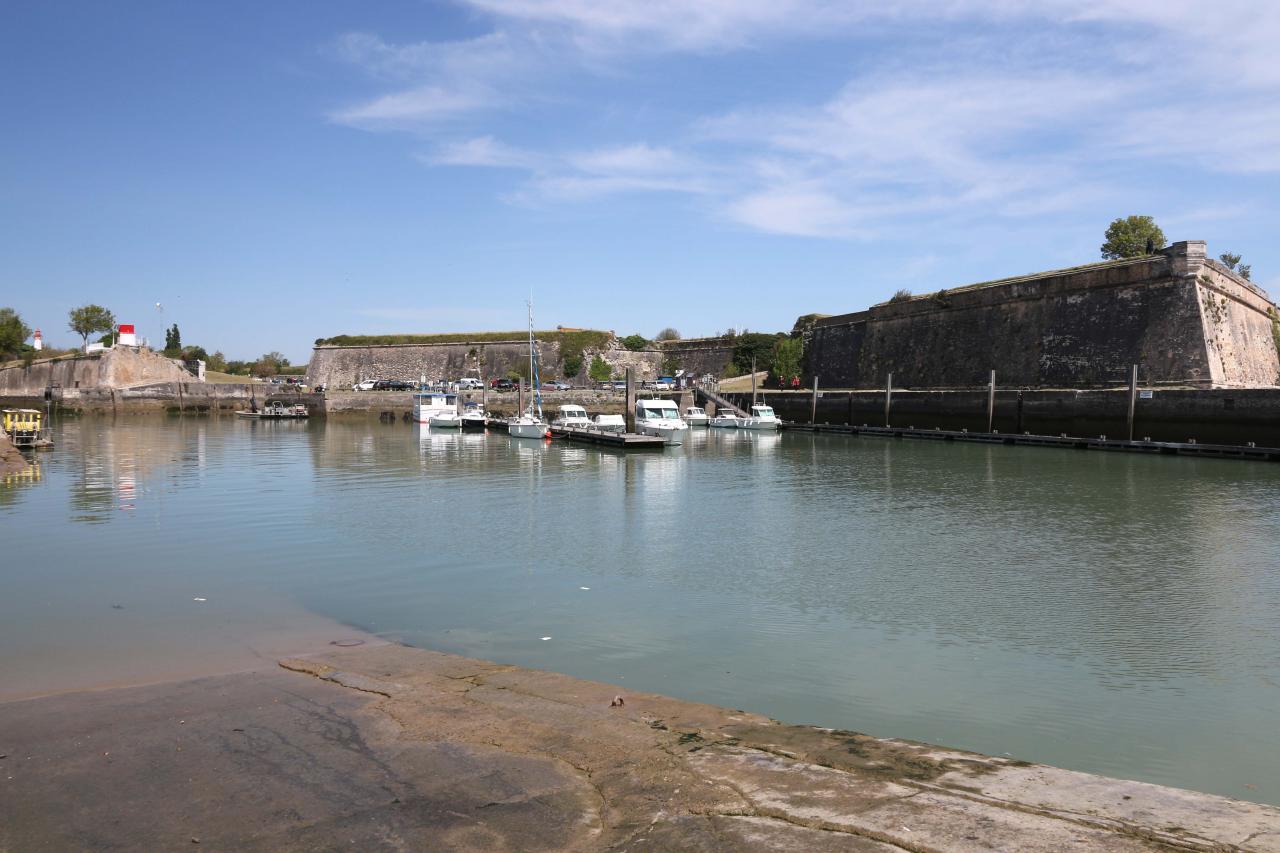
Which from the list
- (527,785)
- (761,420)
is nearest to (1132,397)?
(761,420)

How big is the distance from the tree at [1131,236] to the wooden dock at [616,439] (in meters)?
33.6

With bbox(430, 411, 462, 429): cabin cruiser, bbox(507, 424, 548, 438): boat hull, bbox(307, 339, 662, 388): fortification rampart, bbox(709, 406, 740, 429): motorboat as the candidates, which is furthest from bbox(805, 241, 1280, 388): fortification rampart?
bbox(307, 339, 662, 388): fortification rampart

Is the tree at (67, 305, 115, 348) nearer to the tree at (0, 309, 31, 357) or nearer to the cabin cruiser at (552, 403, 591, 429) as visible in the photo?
the tree at (0, 309, 31, 357)

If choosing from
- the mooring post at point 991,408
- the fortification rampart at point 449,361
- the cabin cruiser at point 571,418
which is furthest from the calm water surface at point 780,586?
the fortification rampart at point 449,361

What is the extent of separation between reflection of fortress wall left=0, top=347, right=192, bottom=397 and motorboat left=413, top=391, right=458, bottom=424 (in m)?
27.4

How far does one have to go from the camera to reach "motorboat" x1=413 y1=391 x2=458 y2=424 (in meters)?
52.2

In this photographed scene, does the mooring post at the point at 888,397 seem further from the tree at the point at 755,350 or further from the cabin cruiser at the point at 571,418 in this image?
the tree at the point at 755,350

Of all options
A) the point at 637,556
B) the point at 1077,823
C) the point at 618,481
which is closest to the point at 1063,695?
the point at 1077,823

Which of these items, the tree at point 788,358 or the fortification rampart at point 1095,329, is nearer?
the fortification rampart at point 1095,329

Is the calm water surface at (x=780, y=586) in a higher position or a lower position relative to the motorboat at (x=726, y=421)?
lower

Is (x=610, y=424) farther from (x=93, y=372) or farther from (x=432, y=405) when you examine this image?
(x=93, y=372)

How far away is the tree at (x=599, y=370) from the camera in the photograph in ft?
241

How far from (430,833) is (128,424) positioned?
5580 cm

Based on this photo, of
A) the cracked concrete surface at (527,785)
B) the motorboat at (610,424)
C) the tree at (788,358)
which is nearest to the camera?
the cracked concrete surface at (527,785)
